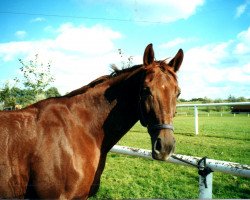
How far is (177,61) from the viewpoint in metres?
3.86

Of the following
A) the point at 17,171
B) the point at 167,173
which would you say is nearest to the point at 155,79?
the point at 17,171

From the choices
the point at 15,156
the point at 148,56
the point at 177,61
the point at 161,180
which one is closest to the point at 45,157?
the point at 15,156

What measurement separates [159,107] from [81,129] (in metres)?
1.01

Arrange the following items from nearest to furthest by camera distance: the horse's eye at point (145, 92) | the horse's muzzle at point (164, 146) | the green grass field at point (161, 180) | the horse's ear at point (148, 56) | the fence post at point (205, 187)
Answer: the horse's muzzle at point (164, 146), the horse's eye at point (145, 92), the horse's ear at point (148, 56), the fence post at point (205, 187), the green grass field at point (161, 180)

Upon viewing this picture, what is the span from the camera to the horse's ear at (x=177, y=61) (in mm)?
3826

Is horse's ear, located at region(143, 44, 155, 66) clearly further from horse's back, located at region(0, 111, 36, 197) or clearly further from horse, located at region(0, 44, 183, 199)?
horse's back, located at region(0, 111, 36, 197)

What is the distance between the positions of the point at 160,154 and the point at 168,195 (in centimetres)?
240

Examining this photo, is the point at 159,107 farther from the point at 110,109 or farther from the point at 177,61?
the point at 177,61

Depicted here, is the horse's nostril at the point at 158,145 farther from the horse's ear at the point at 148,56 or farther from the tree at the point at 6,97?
the tree at the point at 6,97

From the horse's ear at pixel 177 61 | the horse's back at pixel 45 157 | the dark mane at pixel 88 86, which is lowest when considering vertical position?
the horse's back at pixel 45 157

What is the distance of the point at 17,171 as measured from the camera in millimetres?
3145

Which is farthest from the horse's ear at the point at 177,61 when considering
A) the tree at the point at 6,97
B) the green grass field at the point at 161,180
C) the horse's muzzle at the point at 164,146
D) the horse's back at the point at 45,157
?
the tree at the point at 6,97

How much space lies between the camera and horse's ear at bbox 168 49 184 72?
3.83 meters

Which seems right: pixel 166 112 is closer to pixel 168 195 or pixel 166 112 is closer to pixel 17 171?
pixel 17 171
